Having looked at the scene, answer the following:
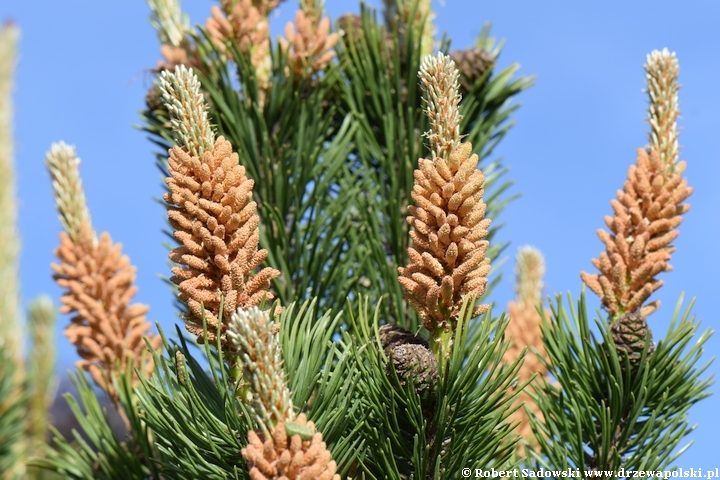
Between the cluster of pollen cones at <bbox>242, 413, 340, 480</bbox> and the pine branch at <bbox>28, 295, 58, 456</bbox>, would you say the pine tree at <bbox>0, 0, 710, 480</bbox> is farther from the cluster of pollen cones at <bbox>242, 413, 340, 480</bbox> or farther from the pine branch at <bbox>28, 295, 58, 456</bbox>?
the pine branch at <bbox>28, 295, 58, 456</bbox>

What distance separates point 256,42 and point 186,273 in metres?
1.12

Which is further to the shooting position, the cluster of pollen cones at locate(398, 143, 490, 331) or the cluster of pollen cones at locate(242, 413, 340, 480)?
the cluster of pollen cones at locate(398, 143, 490, 331)

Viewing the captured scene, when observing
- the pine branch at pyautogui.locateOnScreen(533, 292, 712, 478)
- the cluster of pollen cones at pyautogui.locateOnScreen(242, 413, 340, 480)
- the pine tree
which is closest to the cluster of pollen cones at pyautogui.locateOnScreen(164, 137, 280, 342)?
the pine tree

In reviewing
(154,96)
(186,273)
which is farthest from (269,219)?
(186,273)

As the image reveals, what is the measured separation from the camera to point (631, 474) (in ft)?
5.17

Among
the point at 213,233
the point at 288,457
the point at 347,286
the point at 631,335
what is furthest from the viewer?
the point at 347,286

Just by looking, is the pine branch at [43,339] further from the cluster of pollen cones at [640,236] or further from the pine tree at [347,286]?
the cluster of pollen cones at [640,236]

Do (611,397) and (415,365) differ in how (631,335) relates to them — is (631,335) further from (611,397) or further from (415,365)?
(415,365)

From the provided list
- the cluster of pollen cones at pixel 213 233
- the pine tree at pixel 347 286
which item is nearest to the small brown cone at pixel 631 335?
the pine tree at pixel 347 286

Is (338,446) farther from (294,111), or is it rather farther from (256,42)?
(256,42)

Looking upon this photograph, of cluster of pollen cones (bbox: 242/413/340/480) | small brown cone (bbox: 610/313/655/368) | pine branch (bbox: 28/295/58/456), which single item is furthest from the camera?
pine branch (bbox: 28/295/58/456)

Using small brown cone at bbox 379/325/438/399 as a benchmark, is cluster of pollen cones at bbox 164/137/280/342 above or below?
above

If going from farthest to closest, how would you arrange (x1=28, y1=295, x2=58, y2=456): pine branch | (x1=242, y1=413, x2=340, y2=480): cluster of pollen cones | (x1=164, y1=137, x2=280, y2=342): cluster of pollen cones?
1. (x1=28, y1=295, x2=58, y2=456): pine branch
2. (x1=164, y1=137, x2=280, y2=342): cluster of pollen cones
3. (x1=242, y1=413, x2=340, y2=480): cluster of pollen cones

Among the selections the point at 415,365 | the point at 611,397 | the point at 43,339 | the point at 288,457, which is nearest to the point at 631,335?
the point at 611,397
